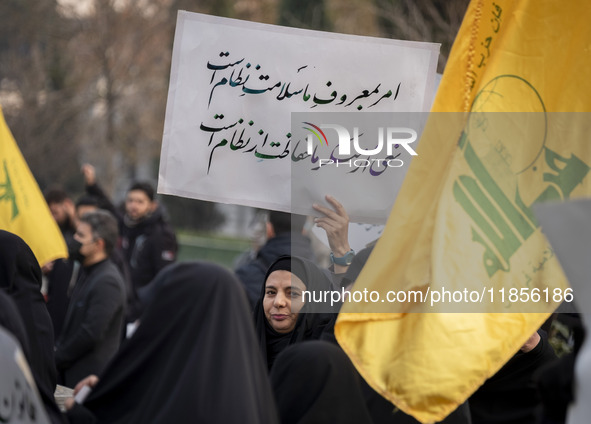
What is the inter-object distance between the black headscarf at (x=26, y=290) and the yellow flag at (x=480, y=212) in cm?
172

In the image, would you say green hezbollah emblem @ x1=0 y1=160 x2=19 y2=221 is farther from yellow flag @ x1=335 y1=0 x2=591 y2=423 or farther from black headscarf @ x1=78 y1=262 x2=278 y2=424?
yellow flag @ x1=335 y1=0 x2=591 y2=423

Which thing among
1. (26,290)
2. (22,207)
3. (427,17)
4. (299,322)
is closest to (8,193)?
(22,207)

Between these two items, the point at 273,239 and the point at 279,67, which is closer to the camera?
the point at 279,67

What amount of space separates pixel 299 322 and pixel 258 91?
120cm

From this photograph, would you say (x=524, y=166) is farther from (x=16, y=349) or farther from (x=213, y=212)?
(x=213, y=212)

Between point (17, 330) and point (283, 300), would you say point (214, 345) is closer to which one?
point (17, 330)

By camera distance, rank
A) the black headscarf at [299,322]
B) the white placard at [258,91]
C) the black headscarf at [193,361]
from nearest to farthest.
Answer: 1. the black headscarf at [193,361]
2. the black headscarf at [299,322]
3. the white placard at [258,91]

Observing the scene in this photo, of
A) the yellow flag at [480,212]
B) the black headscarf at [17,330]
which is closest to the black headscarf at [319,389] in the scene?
the yellow flag at [480,212]

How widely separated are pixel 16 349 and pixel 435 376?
1461 millimetres

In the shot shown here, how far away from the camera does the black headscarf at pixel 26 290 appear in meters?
4.46

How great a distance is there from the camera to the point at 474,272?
3531mm

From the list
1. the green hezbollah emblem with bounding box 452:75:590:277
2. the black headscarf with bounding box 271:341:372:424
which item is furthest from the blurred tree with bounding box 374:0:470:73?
the black headscarf with bounding box 271:341:372:424

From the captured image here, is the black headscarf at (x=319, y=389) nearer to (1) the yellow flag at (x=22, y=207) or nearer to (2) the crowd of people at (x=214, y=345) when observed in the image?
(2) the crowd of people at (x=214, y=345)

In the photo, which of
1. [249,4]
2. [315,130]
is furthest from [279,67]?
[249,4]
